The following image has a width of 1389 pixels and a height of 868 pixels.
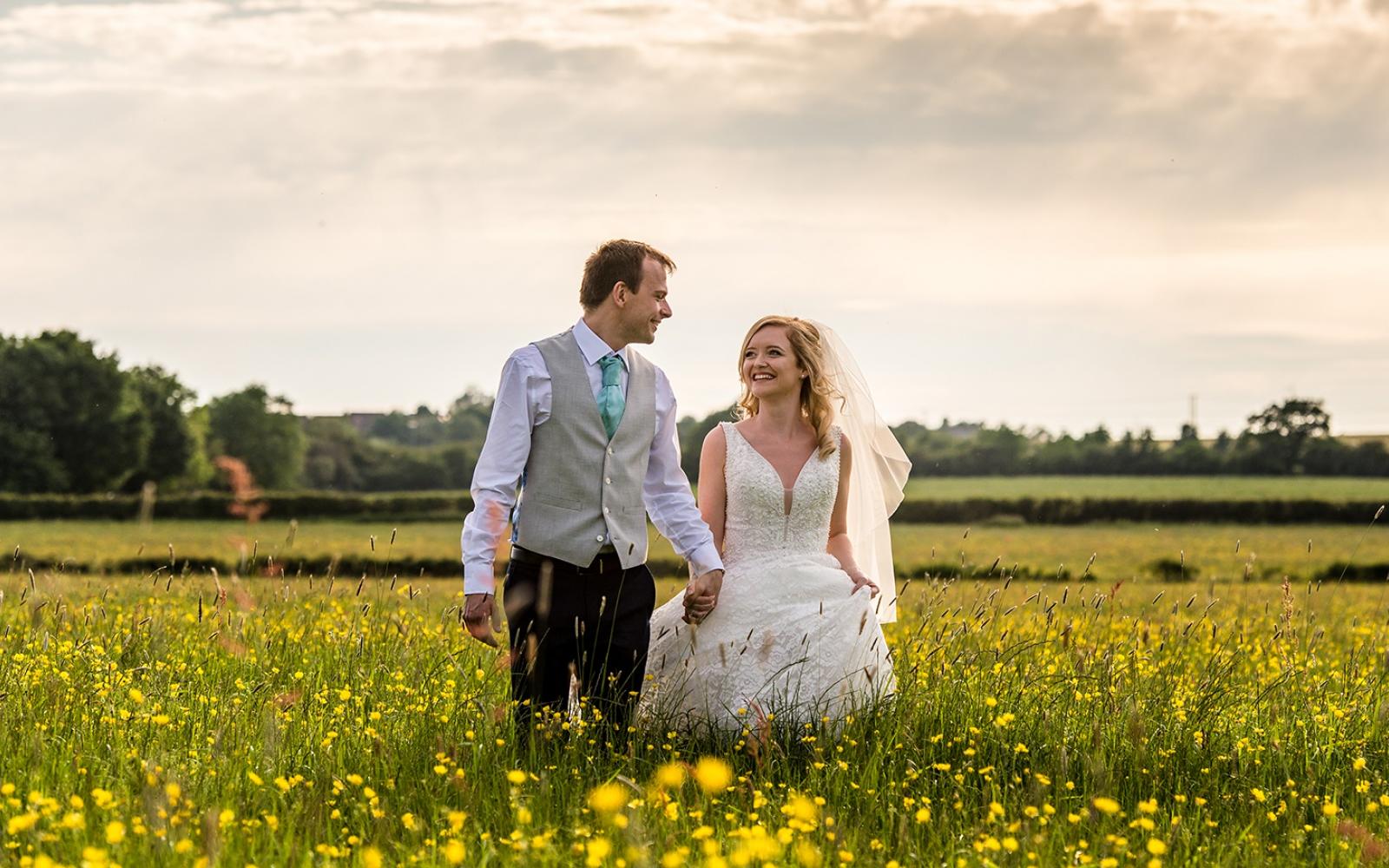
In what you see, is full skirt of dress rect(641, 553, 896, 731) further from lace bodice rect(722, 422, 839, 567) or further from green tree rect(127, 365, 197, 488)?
green tree rect(127, 365, 197, 488)

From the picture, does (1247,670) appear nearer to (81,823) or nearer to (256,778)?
(256,778)

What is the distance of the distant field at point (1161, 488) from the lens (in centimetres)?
5775

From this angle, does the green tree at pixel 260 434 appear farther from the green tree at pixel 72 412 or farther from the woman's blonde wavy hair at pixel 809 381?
the woman's blonde wavy hair at pixel 809 381

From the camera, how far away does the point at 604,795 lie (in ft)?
13.0

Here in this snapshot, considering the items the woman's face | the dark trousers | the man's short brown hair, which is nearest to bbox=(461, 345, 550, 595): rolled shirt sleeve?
the dark trousers

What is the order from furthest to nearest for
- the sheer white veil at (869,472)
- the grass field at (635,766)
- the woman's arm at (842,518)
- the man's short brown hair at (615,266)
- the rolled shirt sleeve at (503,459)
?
the sheer white veil at (869,472) → the woman's arm at (842,518) → the man's short brown hair at (615,266) → the rolled shirt sleeve at (503,459) → the grass field at (635,766)

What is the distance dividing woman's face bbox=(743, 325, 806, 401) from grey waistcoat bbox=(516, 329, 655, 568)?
1290mm

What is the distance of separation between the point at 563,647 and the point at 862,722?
59.1 inches

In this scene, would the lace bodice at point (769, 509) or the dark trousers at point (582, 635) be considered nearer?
the dark trousers at point (582, 635)

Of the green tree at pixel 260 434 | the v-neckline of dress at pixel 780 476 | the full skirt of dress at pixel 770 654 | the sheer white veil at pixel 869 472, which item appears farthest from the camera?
the green tree at pixel 260 434

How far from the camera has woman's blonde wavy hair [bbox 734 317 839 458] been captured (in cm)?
→ 684

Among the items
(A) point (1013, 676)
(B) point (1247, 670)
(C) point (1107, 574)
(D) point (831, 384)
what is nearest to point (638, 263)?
(D) point (831, 384)

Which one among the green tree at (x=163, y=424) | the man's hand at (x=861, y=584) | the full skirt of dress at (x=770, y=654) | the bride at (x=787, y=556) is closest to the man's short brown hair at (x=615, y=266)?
the bride at (x=787, y=556)

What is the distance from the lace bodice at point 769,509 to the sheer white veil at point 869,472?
60cm
